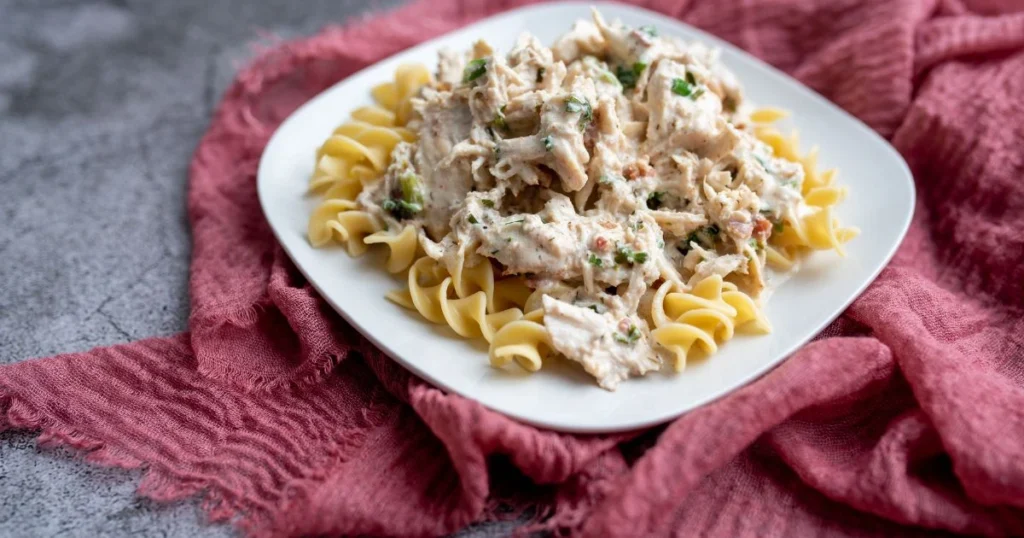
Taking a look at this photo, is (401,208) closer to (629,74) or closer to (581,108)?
(581,108)

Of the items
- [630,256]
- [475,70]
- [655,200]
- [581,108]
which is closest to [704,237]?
[655,200]

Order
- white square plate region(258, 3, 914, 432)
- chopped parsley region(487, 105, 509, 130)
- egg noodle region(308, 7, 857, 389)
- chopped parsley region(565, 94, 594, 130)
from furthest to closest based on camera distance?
chopped parsley region(487, 105, 509, 130)
chopped parsley region(565, 94, 594, 130)
egg noodle region(308, 7, 857, 389)
white square plate region(258, 3, 914, 432)

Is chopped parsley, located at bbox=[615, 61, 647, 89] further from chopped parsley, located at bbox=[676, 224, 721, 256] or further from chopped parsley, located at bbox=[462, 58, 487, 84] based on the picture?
chopped parsley, located at bbox=[676, 224, 721, 256]

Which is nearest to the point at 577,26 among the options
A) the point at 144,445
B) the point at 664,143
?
the point at 664,143

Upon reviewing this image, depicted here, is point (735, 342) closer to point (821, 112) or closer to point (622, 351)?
point (622, 351)

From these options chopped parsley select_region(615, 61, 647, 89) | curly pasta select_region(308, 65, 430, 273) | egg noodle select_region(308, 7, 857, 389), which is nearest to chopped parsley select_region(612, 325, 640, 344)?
egg noodle select_region(308, 7, 857, 389)

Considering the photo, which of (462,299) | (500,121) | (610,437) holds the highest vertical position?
(500,121)
